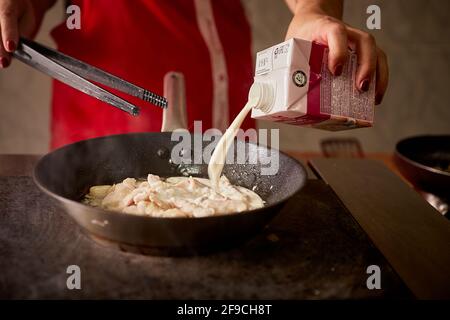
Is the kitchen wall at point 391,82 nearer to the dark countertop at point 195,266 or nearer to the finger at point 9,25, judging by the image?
the finger at point 9,25

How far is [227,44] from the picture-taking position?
1.71 meters

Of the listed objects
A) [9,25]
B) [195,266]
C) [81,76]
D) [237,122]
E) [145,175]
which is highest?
[9,25]

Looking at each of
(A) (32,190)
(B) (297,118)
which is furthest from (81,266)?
(B) (297,118)

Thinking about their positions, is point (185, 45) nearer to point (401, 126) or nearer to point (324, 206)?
point (324, 206)

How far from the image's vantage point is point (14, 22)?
4.00ft

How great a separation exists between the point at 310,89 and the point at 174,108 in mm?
436

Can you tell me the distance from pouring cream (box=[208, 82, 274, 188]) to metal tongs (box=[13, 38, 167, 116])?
16 centimetres

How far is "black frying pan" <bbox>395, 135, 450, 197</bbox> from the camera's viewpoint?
1208 mm

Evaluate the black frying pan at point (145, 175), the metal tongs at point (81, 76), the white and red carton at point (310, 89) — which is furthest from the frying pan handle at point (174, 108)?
the white and red carton at point (310, 89)

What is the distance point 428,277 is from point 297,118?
393 millimetres

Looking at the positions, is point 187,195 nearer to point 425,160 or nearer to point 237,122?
point 237,122

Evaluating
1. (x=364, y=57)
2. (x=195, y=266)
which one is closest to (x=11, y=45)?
(x=195, y=266)

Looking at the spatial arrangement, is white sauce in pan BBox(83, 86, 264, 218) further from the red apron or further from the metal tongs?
the red apron

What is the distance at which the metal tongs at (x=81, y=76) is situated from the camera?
1020mm
